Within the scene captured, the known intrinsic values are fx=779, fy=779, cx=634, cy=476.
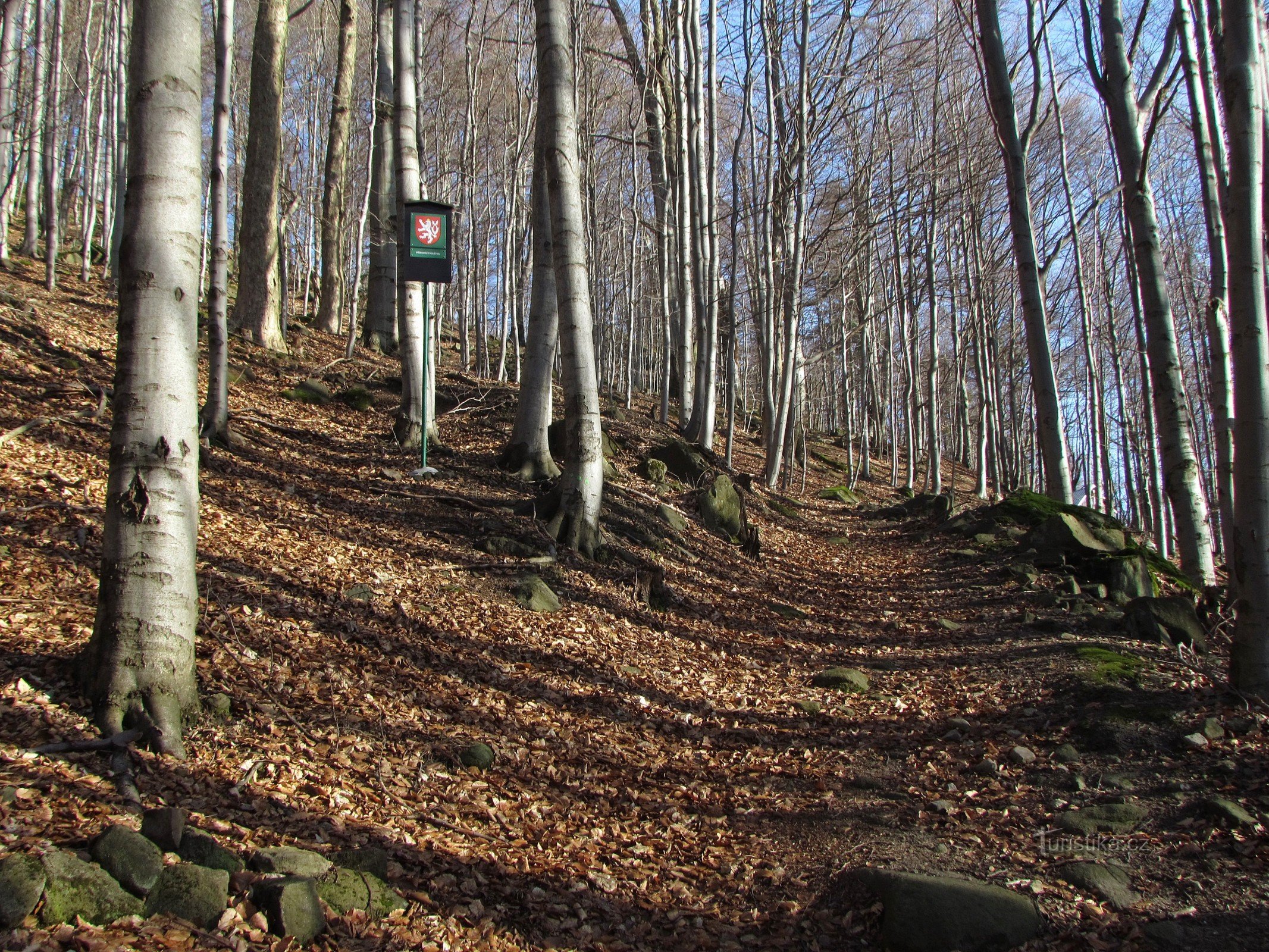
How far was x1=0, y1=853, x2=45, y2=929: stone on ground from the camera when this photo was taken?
85.4 inches

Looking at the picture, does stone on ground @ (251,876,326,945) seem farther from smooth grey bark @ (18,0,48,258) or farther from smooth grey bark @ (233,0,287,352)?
smooth grey bark @ (18,0,48,258)

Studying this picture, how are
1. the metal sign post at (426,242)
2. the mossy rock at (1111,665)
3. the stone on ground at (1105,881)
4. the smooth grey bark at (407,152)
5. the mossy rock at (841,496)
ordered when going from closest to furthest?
the stone on ground at (1105,881)
the mossy rock at (1111,665)
the metal sign post at (426,242)
the smooth grey bark at (407,152)
the mossy rock at (841,496)

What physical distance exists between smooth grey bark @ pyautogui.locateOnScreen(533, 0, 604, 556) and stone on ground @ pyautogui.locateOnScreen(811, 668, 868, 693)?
7.93 ft

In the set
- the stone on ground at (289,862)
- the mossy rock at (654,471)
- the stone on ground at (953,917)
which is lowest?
the stone on ground at (953,917)

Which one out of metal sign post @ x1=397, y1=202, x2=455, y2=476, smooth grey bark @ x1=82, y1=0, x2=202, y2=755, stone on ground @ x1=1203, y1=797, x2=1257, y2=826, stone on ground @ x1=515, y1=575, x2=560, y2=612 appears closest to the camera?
smooth grey bark @ x1=82, y1=0, x2=202, y2=755

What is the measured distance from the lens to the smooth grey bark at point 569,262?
691 centimetres

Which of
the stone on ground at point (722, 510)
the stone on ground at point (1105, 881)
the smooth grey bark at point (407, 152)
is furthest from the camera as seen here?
the stone on ground at point (722, 510)

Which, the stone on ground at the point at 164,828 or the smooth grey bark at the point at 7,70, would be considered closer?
the stone on ground at the point at 164,828

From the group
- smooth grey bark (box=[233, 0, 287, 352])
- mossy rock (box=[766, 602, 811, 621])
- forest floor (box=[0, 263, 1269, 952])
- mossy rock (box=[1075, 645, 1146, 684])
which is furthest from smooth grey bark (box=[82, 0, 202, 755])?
smooth grey bark (box=[233, 0, 287, 352])

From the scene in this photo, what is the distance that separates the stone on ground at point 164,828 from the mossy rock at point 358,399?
327 inches

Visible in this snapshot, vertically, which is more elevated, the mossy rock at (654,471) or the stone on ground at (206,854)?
the mossy rock at (654,471)

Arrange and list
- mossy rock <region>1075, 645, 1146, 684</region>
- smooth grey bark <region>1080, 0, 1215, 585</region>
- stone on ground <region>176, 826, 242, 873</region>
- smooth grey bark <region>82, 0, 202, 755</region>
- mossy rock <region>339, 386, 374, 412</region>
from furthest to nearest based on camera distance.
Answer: mossy rock <region>339, 386, 374, 412</region> < smooth grey bark <region>1080, 0, 1215, 585</region> < mossy rock <region>1075, 645, 1146, 684</region> < smooth grey bark <region>82, 0, 202, 755</region> < stone on ground <region>176, 826, 242, 873</region>

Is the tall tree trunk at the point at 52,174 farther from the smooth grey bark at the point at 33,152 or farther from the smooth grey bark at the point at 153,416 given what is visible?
the smooth grey bark at the point at 153,416

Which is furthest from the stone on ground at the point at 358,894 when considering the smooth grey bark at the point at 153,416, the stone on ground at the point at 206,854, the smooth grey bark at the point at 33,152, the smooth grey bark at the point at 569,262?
the smooth grey bark at the point at 33,152
